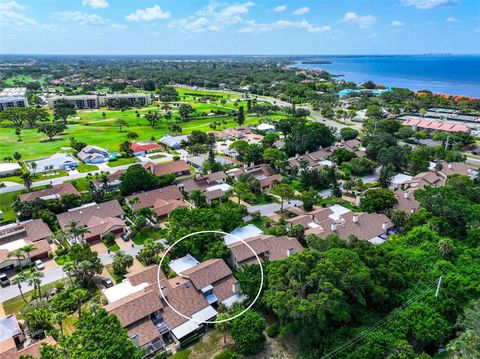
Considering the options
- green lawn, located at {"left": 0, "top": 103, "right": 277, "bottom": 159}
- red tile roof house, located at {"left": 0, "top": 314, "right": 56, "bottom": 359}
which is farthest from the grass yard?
red tile roof house, located at {"left": 0, "top": 314, "right": 56, "bottom": 359}

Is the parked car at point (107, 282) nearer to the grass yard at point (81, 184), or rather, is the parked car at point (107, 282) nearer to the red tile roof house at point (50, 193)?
the red tile roof house at point (50, 193)

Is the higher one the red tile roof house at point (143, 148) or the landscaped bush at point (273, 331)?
the red tile roof house at point (143, 148)

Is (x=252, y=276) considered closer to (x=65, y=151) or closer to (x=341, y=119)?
(x=65, y=151)

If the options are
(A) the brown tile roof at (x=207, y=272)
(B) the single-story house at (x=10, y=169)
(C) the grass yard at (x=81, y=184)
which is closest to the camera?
(A) the brown tile roof at (x=207, y=272)

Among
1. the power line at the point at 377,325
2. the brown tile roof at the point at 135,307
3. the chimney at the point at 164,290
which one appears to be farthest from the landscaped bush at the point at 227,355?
the chimney at the point at 164,290

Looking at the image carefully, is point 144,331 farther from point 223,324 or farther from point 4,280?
point 4,280

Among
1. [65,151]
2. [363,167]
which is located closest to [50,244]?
[65,151]
